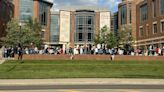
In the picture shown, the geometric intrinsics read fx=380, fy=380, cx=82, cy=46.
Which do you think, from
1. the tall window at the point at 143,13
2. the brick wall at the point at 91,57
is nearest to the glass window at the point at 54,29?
the tall window at the point at 143,13

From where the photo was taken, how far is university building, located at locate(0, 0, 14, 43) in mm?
87375

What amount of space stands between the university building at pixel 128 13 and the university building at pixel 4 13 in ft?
96.0

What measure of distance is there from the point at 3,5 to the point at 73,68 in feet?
210

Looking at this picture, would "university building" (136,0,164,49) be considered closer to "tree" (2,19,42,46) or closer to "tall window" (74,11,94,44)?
"tree" (2,19,42,46)

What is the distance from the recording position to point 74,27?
117 meters

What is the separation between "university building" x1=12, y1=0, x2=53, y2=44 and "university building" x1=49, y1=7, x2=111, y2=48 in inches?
121

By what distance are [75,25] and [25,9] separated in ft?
56.8

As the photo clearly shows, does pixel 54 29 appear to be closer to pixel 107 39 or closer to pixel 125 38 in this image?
pixel 107 39

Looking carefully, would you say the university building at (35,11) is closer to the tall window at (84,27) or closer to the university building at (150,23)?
the tall window at (84,27)

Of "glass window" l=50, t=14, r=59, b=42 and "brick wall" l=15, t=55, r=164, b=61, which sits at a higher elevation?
"glass window" l=50, t=14, r=59, b=42

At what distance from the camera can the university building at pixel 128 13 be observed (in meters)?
93.8

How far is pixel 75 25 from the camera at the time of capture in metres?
117

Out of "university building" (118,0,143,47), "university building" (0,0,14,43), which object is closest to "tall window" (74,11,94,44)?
"university building" (118,0,143,47)

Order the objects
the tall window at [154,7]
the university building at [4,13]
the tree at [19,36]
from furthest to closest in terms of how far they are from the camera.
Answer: the university building at [4,13] < the tall window at [154,7] < the tree at [19,36]
